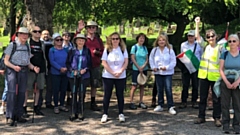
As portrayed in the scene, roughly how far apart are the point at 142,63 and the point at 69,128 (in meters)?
2.32

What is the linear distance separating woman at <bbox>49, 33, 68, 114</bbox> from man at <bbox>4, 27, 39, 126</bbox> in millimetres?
660

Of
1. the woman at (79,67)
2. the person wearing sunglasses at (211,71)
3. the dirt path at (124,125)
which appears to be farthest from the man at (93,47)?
the person wearing sunglasses at (211,71)

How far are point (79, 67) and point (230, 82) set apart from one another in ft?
9.36

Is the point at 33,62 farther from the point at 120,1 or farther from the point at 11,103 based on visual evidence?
the point at 120,1

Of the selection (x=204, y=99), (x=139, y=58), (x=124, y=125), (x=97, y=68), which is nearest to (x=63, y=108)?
(x=97, y=68)

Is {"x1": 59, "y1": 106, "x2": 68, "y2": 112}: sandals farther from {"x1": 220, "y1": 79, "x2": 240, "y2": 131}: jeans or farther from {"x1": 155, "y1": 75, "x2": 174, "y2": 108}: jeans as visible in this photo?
{"x1": 220, "y1": 79, "x2": 240, "y2": 131}: jeans

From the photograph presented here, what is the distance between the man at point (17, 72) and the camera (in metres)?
6.44

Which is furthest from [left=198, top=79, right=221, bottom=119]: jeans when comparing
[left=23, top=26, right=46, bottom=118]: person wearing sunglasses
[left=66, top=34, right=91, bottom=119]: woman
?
[left=23, top=26, right=46, bottom=118]: person wearing sunglasses

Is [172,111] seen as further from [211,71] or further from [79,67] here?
[79,67]

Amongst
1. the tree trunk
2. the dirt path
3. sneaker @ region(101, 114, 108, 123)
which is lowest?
the dirt path

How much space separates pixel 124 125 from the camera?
6676 millimetres

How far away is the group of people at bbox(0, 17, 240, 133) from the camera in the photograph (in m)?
6.25

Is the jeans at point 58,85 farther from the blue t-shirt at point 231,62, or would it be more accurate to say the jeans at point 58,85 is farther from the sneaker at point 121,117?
the blue t-shirt at point 231,62

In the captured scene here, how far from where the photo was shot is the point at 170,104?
760cm
